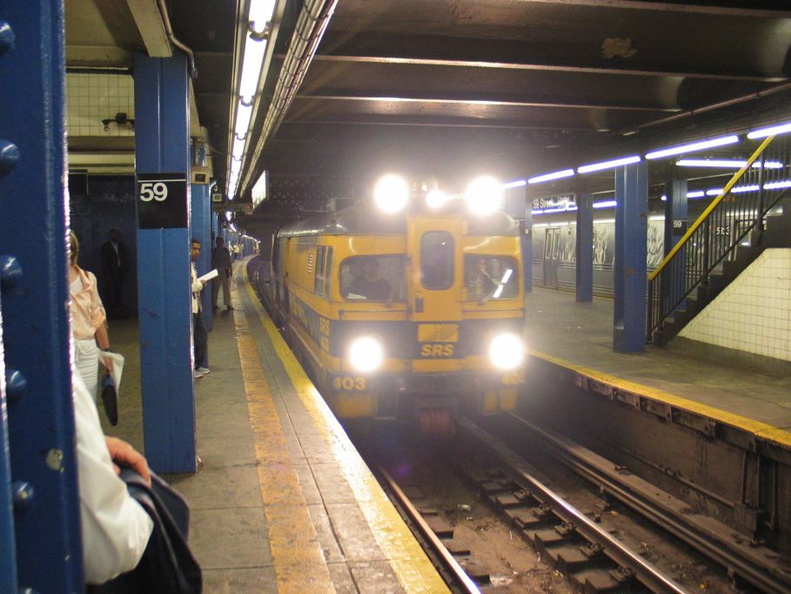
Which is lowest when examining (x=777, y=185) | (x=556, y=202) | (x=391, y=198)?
(x=391, y=198)

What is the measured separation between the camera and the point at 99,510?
1.21 meters

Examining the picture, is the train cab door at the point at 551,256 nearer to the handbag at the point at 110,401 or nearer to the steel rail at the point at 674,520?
the steel rail at the point at 674,520

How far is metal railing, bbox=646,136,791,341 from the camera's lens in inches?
340

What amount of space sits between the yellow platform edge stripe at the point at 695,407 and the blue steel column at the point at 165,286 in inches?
182

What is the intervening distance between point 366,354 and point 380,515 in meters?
2.74

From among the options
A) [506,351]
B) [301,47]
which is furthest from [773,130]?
[301,47]

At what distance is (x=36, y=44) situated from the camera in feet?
3.21

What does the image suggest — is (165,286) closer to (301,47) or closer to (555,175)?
(301,47)

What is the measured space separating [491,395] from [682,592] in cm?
272

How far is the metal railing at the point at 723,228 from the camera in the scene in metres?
8.62

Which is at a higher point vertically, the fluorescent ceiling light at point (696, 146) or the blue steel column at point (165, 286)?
the fluorescent ceiling light at point (696, 146)

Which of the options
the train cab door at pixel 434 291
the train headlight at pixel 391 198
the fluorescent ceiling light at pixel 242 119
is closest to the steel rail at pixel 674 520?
the train cab door at pixel 434 291

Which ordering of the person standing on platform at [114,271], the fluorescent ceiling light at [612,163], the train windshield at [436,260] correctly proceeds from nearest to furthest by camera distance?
the train windshield at [436,260]
the fluorescent ceiling light at [612,163]
the person standing on platform at [114,271]

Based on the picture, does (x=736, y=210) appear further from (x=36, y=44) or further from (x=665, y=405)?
(x=36, y=44)
